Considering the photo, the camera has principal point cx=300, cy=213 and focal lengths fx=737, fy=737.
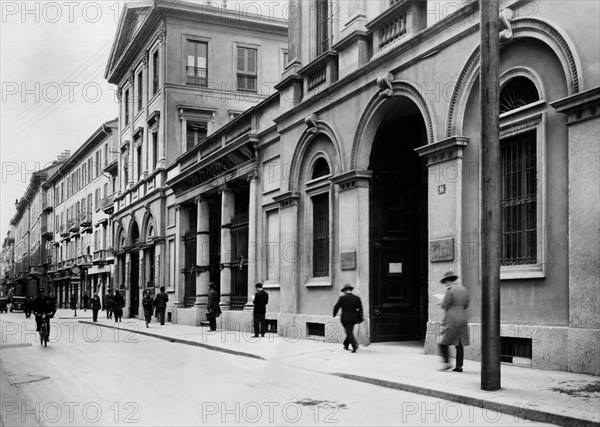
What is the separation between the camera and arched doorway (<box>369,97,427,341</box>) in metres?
17.4

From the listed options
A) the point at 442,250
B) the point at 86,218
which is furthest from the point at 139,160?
the point at 442,250

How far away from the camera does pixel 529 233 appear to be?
12.2m

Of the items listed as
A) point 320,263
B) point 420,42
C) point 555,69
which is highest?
point 420,42

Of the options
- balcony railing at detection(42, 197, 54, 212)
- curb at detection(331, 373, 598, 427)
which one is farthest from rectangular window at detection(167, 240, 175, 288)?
balcony railing at detection(42, 197, 54, 212)

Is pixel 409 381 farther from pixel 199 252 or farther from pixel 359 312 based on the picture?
pixel 199 252

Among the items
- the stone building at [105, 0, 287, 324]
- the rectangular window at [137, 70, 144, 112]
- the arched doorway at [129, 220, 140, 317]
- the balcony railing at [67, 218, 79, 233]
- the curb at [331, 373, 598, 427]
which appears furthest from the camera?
the balcony railing at [67, 218, 79, 233]

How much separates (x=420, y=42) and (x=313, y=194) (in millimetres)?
6092

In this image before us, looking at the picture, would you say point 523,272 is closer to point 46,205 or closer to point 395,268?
point 395,268

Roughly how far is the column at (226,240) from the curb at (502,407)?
15287mm

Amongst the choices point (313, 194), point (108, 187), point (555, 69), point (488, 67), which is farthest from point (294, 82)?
point (108, 187)

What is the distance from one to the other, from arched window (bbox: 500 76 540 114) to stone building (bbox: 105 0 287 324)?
20.2 m

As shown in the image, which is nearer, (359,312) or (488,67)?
(488,67)

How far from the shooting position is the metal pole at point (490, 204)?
9.72 meters

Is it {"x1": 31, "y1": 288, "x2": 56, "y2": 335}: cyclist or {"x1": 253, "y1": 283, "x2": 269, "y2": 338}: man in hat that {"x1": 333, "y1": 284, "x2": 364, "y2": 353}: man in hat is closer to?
{"x1": 253, "y1": 283, "x2": 269, "y2": 338}: man in hat
